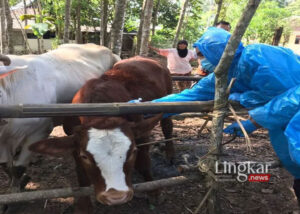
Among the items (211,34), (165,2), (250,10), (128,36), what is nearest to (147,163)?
(211,34)

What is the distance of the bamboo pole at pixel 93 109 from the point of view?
2.15 meters

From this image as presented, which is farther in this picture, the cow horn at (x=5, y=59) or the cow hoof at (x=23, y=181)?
the cow hoof at (x=23, y=181)

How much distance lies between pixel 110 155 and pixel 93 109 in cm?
40

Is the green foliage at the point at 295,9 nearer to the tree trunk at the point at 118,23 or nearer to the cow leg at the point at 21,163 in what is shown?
the tree trunk at the point at 118,23

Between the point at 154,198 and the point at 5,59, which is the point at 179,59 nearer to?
the point at 154,198

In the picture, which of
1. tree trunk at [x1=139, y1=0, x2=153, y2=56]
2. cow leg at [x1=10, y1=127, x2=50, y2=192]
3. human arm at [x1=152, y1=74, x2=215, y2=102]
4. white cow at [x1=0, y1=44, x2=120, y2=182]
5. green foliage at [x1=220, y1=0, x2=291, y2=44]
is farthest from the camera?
green foliage at [x1=220, y1=0, x2=291, y2=44]

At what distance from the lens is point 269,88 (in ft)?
7.52

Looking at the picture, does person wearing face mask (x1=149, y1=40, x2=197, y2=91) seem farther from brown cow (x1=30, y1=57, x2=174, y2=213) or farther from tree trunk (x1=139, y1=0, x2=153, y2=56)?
brown cow (x1=30, y1=57, x2=174, y2=213)

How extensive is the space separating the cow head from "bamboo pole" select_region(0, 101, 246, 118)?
15 centimetres

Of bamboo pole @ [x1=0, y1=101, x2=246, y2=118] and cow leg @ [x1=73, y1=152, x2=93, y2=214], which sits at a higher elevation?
bamboo pole @ [x1=0, y1=101, x2=246, y2=118]

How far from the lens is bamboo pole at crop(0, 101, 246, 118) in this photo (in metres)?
2.15

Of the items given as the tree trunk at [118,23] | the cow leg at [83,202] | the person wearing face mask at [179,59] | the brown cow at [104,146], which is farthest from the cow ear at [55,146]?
the person wearing face mask at [179,59]

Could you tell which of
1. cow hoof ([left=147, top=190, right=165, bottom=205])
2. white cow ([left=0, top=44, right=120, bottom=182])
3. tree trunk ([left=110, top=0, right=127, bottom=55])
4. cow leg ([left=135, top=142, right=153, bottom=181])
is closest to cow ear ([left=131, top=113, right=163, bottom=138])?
cow leg ([left=135, top=142, right=153, bottom=181])

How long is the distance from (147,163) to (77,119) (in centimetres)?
102
